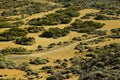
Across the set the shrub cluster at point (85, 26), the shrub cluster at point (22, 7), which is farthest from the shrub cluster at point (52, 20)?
the shrub cluster at point (22, 7)

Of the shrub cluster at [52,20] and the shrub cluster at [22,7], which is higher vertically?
the shrub cluster at [52,20]

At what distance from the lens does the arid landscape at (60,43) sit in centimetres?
3142

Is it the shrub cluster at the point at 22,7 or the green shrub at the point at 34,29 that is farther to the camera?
the shrub cluster at the point at 22,7

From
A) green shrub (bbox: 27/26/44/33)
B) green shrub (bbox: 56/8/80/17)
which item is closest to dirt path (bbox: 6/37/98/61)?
green shrub (bbox: 27/26/44/33)

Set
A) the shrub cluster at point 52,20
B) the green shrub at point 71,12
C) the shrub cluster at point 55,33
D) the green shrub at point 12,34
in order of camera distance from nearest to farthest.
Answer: the green shrub at point 12,34
the shrub cluster at point 55,33
the shrub cluster at point 52,20
the green shrub at point 71,12

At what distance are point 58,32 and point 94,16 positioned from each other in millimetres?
12897

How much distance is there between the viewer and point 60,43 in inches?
1753

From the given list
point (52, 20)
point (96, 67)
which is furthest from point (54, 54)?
point (52, 20)

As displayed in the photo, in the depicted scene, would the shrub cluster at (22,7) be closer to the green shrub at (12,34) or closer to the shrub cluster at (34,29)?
the shrub cluster at (34,29)

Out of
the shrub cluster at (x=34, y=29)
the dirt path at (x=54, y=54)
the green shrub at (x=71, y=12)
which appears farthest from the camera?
the green shrub at (x=71, y=12)

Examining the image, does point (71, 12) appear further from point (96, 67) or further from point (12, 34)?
point (96, 67)

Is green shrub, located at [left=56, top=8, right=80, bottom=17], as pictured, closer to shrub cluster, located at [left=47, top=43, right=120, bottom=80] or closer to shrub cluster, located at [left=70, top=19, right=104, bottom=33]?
shrub cluster, located at [left=70, top=19, right=104, bottom=33]

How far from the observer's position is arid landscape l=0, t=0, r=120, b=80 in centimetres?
3142

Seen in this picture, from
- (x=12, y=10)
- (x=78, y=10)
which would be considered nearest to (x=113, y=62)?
(x=78, y=10)
